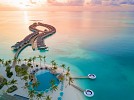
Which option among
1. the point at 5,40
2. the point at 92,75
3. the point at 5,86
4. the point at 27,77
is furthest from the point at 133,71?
the point at 5,40

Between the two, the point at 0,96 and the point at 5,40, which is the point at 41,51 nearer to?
the point at 5,40

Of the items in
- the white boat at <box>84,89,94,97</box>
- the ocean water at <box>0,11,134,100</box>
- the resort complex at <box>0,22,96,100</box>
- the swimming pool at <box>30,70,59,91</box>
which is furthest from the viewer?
the ocean water at <box>0,11,134,100</box>

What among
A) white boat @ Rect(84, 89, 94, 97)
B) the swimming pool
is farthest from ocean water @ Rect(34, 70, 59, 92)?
white boat @ Rect(84, 89, 94, 97)

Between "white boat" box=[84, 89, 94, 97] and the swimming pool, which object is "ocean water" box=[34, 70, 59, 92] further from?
"white boat" box=[84, 89, 94, 97]

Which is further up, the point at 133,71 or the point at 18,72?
the point at 18,72

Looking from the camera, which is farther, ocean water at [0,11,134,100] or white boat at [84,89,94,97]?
ocean water at [0,11,134,100]

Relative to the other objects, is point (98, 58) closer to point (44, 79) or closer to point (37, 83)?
point (44, 79)

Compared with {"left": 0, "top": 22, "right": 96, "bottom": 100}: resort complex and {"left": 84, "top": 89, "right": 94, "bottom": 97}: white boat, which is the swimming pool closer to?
{"left": 0, "top": 22, "right": 96, "bottom": 100}: resort complex

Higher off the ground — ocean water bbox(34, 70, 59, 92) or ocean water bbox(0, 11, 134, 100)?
ocean water bbox(34, 70, 59, 92)

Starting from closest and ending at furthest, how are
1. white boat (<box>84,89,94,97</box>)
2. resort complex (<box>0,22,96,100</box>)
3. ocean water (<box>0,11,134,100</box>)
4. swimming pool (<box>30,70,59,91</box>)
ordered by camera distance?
resort complex (<box>0,22,96,100</box>), white boat (<box>84,89,94,97</box>), swimming pool (<box>30,70,59,91</box>), ocean water (<box>0,11,134,100</box>)
